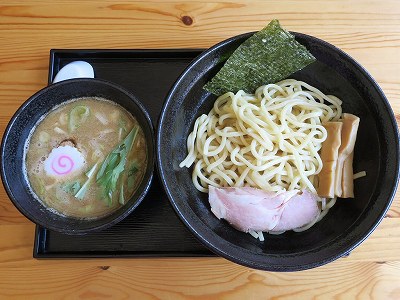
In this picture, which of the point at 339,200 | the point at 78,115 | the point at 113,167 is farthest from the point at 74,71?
the point at 339,200

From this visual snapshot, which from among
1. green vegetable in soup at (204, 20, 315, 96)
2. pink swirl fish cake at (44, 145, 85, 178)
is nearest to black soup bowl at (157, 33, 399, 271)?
green vegetable in soup at (204, 20, 315, 96)

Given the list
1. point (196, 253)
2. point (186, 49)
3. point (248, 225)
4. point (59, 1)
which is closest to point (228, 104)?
point (186, 49)

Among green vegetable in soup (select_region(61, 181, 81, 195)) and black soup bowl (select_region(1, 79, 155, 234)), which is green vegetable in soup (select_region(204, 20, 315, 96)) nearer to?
black soup bowl (select_region(1, 79, 155, 234))

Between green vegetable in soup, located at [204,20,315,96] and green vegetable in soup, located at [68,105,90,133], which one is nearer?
green vegetable in soup, located at [204,20,315,96]

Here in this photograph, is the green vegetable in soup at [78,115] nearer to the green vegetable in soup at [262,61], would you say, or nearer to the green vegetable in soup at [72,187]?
the green vegetable in soup at [72,187]

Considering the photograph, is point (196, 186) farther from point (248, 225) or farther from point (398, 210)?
point (398, 210)

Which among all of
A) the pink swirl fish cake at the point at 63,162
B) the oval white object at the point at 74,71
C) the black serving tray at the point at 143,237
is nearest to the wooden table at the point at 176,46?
the black serving tray at the point at 143,237
